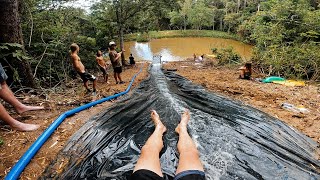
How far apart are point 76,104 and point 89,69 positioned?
7.08 meters

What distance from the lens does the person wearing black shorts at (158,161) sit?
1.79m

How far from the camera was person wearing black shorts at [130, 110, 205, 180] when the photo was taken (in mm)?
1787

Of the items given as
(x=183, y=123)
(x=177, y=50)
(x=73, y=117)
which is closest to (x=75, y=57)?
(x=73, y=117)

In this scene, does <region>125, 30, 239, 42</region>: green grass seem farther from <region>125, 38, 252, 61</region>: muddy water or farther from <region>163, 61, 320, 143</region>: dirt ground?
<region>163, 61, 320, 143</region>: dirt ground

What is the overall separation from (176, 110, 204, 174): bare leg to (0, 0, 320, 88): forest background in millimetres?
3087

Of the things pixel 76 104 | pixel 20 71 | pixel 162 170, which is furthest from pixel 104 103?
pixel 162 170

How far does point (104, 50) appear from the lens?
1344 centimetres

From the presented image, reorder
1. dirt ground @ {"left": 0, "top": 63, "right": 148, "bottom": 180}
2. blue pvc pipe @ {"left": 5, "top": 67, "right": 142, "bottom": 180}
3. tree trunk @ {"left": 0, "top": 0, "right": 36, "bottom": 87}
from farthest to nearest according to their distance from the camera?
tree trunk @ {"left": 0, "top": 0, "right": 36, "bottom": 87} → dirt ground @ {"left": 0, "top": 63, "right": 148, "bottom": 180} → blue pvc pipe @ {"left": 5, "top": 67, "right": 142, "bottom": 180}

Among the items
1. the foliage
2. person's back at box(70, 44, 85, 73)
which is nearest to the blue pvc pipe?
the foliage

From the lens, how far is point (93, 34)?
12.4 m

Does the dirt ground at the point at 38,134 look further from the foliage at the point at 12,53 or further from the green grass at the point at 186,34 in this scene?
Answer: the green grass at the point at 186,34

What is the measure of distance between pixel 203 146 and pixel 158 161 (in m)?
0.60

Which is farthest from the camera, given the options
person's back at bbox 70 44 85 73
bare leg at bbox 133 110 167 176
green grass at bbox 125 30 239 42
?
green grass at bbox 125 30 239 42

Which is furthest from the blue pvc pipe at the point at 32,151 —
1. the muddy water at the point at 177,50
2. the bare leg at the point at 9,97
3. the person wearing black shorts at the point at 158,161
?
the muddy water at the point at 177,50
